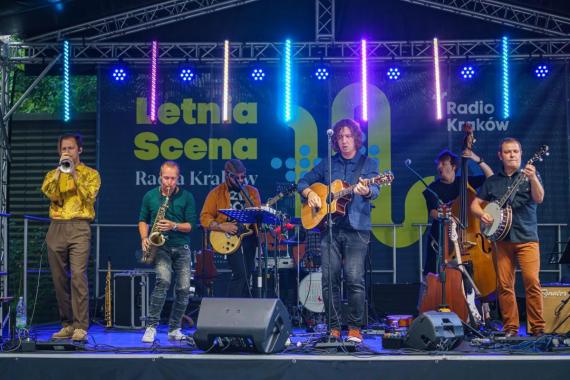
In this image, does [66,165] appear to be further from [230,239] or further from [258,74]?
[258,74]

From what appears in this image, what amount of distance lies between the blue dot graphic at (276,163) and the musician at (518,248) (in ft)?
15.2

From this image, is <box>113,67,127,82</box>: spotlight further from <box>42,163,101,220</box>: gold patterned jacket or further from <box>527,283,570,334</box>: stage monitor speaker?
<box>527,283,570,334</box>: stage monitor speaker

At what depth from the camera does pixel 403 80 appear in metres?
12.1

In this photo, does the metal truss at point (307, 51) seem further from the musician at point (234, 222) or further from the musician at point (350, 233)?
the musician at point (350, 233)

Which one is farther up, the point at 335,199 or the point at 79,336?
the point at 335,199

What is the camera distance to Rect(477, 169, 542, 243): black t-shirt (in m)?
7.65

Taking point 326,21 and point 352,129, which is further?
point 326,21

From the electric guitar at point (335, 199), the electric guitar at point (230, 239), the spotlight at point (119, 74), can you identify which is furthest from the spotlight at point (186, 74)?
the electric guitar at point (335, 199)

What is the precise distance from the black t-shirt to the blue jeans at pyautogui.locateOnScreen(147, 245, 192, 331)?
11.6 ft

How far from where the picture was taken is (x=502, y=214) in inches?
300

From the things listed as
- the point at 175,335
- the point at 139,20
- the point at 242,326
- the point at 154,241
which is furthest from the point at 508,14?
the point at 242,326

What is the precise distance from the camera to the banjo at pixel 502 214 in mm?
7621

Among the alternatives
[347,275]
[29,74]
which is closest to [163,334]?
[347,275]

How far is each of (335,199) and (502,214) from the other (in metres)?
1.87
